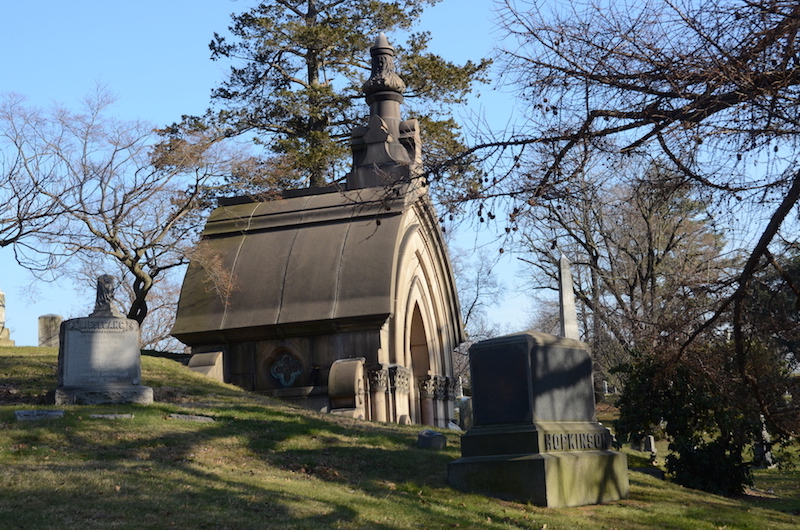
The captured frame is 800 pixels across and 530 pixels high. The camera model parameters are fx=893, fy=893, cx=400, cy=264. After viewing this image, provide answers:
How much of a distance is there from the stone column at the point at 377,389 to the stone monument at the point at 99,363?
19.0 ft

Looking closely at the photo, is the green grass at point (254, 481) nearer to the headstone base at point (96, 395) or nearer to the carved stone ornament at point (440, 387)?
the headstone base at point (96, 395)

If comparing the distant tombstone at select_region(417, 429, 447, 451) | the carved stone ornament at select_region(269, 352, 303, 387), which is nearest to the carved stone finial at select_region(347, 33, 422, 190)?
the carved stone ornament at select_region(269, 352, 303, 387)

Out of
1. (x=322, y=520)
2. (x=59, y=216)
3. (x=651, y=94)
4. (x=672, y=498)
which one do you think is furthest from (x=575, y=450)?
(x=59, y=216)

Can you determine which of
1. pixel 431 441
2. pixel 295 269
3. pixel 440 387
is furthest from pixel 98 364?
pixel 440 387

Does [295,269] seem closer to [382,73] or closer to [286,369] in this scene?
[286,369]

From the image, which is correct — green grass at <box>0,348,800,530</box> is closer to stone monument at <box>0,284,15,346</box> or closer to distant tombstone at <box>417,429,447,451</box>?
distant tombstone at <box>417,429,447,451</box>

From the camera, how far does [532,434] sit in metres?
9.85

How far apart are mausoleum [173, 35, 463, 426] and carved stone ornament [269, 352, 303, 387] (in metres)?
0.02

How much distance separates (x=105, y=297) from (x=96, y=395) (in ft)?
5.55

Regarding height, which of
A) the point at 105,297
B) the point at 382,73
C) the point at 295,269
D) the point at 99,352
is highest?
the point at 382,73

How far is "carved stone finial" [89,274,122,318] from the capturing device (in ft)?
43.9

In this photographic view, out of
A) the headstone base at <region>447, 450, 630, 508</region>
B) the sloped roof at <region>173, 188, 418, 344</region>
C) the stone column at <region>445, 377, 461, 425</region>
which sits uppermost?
the sloped roof at <region>173, 188, 418, 344</region>

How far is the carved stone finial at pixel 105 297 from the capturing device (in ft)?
43.9

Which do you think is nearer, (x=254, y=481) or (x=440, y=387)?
(x=254, y=481)
